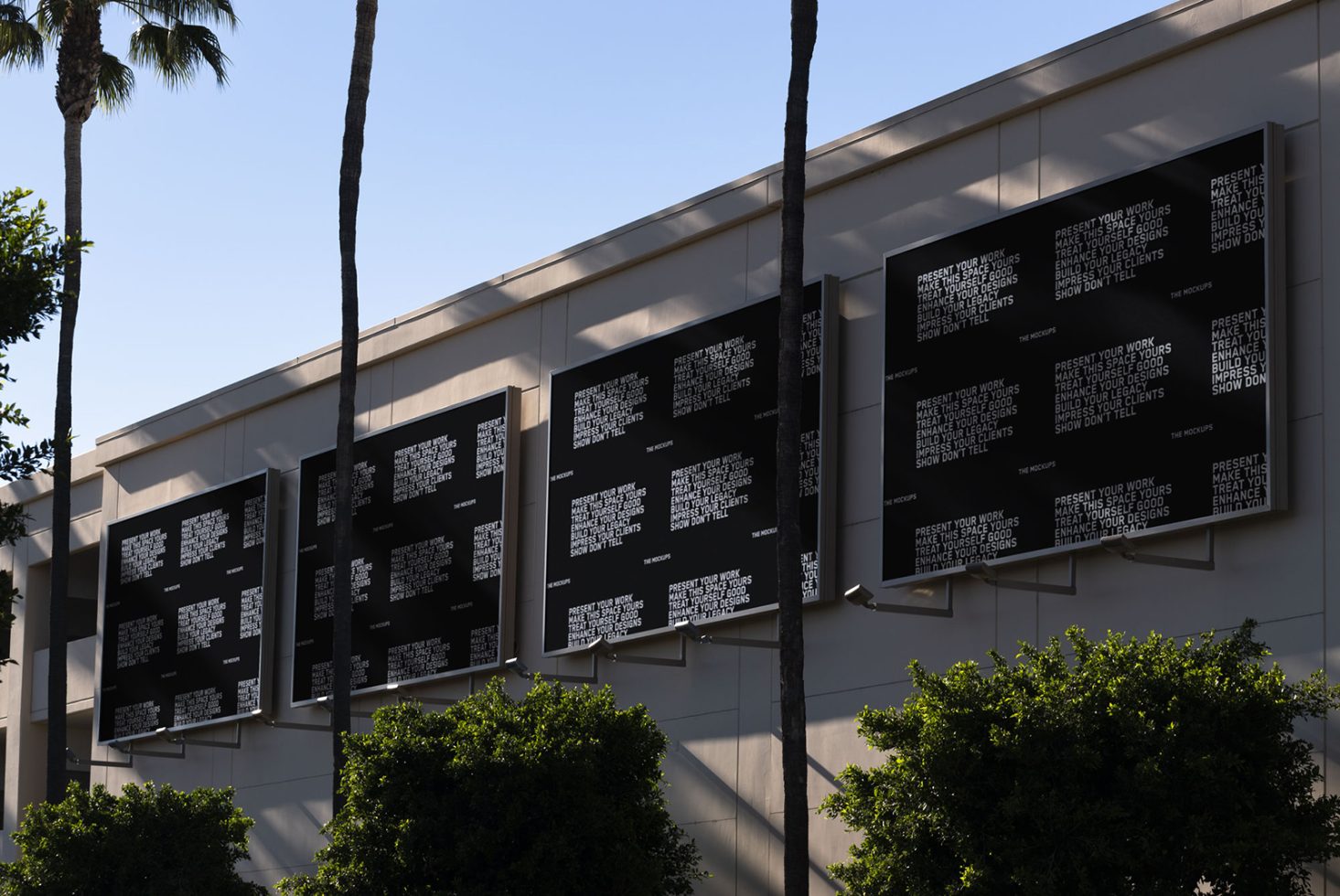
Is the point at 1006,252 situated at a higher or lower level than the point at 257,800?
higher

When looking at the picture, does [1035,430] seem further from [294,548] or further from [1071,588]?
[294,548]

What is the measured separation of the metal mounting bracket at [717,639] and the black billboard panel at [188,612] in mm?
9934

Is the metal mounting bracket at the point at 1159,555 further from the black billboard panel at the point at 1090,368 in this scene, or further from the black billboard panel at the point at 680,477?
the black billboard panel at the point at 680,477

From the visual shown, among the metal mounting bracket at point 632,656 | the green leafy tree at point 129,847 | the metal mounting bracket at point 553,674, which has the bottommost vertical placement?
the green leafy tree at point 129,847

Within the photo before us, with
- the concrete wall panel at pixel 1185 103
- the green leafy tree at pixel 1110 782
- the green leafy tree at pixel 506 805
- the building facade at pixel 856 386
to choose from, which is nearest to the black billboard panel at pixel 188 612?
the building facade at pixel 856 386

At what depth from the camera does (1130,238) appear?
1809cm

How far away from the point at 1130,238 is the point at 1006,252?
155 cm

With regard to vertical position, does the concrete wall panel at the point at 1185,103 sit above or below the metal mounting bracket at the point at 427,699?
above

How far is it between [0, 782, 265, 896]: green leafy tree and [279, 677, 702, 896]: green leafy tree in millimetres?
5581

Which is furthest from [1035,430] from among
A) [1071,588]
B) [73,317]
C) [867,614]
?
[73,317]

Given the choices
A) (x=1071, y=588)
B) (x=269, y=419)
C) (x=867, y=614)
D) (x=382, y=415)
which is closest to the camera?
(x=1071, y=588)

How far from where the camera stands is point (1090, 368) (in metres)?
18.2

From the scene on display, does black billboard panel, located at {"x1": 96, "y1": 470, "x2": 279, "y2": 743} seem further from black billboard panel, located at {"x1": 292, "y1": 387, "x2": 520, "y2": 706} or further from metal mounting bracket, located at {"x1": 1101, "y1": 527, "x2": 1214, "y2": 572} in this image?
metal mounting bracket, located at {"x1": 1101, "y1": 527, "x2": 1214, "y2": 572}

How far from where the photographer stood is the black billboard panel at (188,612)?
30188mm
